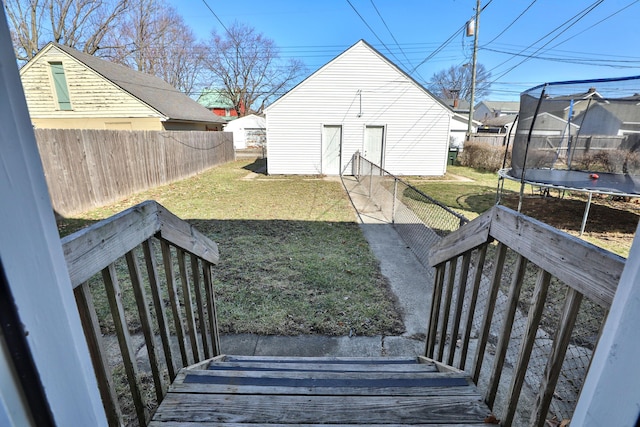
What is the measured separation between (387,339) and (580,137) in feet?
27.6

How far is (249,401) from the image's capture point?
54.6 inches

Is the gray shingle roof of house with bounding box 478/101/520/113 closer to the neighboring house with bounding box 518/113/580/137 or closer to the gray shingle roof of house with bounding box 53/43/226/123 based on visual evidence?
the gray shingle roof of house with bounding box 53/43/226/123

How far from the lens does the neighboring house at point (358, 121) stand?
41.0ft

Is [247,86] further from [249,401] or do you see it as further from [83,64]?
[249,401]

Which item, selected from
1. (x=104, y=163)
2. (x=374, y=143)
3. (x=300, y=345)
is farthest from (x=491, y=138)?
(x=300, y=345)

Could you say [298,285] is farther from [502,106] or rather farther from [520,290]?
[502,106]

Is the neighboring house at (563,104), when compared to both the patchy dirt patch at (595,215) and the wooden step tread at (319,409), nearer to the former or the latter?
the patchy dirt patch at (595,215)

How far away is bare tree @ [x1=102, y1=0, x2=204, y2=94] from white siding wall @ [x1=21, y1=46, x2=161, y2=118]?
38.4ft

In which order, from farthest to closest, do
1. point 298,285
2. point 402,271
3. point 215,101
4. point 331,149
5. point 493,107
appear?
point 493,107 → point 215,101 → point 331,149 → point 402,271 → point 298,285

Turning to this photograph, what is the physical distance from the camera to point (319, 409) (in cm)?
136

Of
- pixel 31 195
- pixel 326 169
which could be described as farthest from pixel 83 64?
pixel 31 195

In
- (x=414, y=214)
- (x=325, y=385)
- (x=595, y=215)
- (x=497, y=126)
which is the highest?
(x=497, y=126)

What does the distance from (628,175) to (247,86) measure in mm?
37370

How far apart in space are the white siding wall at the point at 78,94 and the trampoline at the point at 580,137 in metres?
13.8
